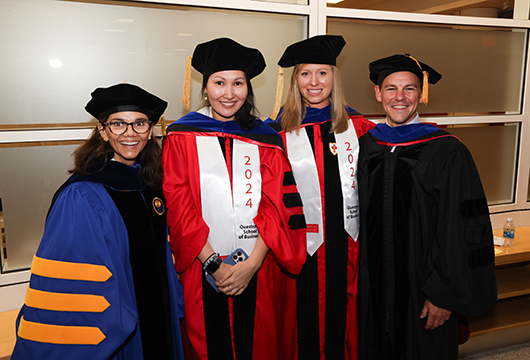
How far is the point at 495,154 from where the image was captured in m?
3.59

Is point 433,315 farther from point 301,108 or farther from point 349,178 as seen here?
point 301,108

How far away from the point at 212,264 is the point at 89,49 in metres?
1.63

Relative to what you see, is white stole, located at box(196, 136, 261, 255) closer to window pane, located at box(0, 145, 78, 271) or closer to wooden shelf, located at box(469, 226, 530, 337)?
window pane, located at box(0, 145, 78, 271)

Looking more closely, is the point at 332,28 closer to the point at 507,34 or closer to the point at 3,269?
the point at 507,34

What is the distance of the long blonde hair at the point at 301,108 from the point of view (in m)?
2.13

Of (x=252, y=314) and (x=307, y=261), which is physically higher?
(x=307, y=261)

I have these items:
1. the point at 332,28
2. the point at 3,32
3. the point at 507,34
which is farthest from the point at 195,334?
the point at 507,34

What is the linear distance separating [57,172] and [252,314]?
155cm

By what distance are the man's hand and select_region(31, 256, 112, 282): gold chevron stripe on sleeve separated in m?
1.52

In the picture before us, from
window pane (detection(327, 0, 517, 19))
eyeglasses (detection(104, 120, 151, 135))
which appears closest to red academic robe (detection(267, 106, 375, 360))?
eyeglasses (detection(104, 120, 151, 135))

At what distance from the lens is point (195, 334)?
6.16 feet

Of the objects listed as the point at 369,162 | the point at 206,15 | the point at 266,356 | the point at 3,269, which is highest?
the point at 206,15

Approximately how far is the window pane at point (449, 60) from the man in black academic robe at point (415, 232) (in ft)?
3.58

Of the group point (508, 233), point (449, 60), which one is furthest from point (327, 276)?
point (449, 60)
